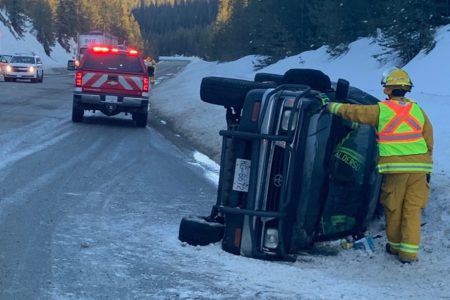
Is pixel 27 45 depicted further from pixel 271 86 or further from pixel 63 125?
pixel 271 86

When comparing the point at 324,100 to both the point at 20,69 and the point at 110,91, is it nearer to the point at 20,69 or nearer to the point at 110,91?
the point at 110,91

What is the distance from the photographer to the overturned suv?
233 inches

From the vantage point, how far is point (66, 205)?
779 cm

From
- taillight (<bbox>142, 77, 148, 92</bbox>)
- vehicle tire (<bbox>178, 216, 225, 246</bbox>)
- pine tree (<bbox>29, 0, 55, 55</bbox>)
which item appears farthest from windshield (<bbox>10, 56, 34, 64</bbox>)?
pine tree (<bbox>29, 0, 55, 55</bbox>)

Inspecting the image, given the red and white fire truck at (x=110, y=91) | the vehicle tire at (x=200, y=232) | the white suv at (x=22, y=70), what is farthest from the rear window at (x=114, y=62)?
the white suv at (x=22, y=70)

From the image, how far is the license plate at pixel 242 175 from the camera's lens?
6.05 metres

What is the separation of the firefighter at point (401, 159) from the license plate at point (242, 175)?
2.83 ft

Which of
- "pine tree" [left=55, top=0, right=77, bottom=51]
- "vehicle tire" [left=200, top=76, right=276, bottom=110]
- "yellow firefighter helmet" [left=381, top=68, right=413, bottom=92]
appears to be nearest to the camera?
"yellow firefighter helmet" [left=381, top=68, right=413, bottom=92]

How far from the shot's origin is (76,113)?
17.7 metres

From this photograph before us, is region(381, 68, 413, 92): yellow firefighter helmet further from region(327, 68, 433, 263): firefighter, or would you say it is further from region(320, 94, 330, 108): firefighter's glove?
region(320, 94, 330, 108): firefighter's glove

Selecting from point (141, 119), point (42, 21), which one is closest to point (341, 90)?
point (141, 119)

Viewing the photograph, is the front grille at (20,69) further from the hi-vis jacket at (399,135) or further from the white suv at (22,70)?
the hi-vis jacket at (399,135)

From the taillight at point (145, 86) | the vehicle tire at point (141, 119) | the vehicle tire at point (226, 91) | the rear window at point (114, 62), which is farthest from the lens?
the rear window at point (114, 62)

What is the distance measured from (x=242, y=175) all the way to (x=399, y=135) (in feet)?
4.57
